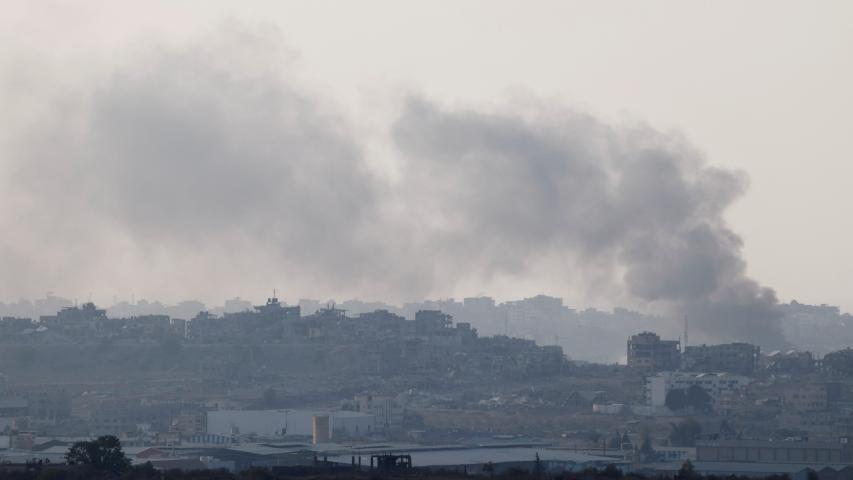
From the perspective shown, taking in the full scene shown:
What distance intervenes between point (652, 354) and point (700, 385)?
13.3m

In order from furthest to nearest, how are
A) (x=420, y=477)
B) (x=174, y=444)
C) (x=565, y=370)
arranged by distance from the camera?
(x=565, y=370) < (x=174, y=444) < (x=420, y=477)

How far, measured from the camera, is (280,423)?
291 feet

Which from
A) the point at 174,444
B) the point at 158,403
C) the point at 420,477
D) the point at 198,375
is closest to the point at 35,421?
the point at 158,403

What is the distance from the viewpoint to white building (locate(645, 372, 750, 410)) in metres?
99.4

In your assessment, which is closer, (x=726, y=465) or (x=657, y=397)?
(x=726, y=465)

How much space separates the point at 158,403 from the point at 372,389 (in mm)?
12671

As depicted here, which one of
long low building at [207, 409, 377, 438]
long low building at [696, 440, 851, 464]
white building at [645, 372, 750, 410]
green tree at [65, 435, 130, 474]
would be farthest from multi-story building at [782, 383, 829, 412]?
green tree at [65, 435, 130, 474]

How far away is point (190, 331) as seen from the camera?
134m

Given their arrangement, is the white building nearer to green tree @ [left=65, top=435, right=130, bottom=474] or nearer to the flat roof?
the flat roof

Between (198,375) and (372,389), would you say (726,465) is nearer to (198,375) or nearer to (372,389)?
(372,389)

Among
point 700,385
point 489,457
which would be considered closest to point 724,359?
point 700,385

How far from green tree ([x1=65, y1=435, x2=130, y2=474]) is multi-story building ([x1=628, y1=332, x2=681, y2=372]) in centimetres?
6404

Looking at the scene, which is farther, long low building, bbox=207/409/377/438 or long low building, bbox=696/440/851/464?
long low building, bbox=207/409/377/438

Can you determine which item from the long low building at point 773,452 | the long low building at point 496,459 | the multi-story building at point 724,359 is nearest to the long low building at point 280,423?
the long low building at point 496,459
